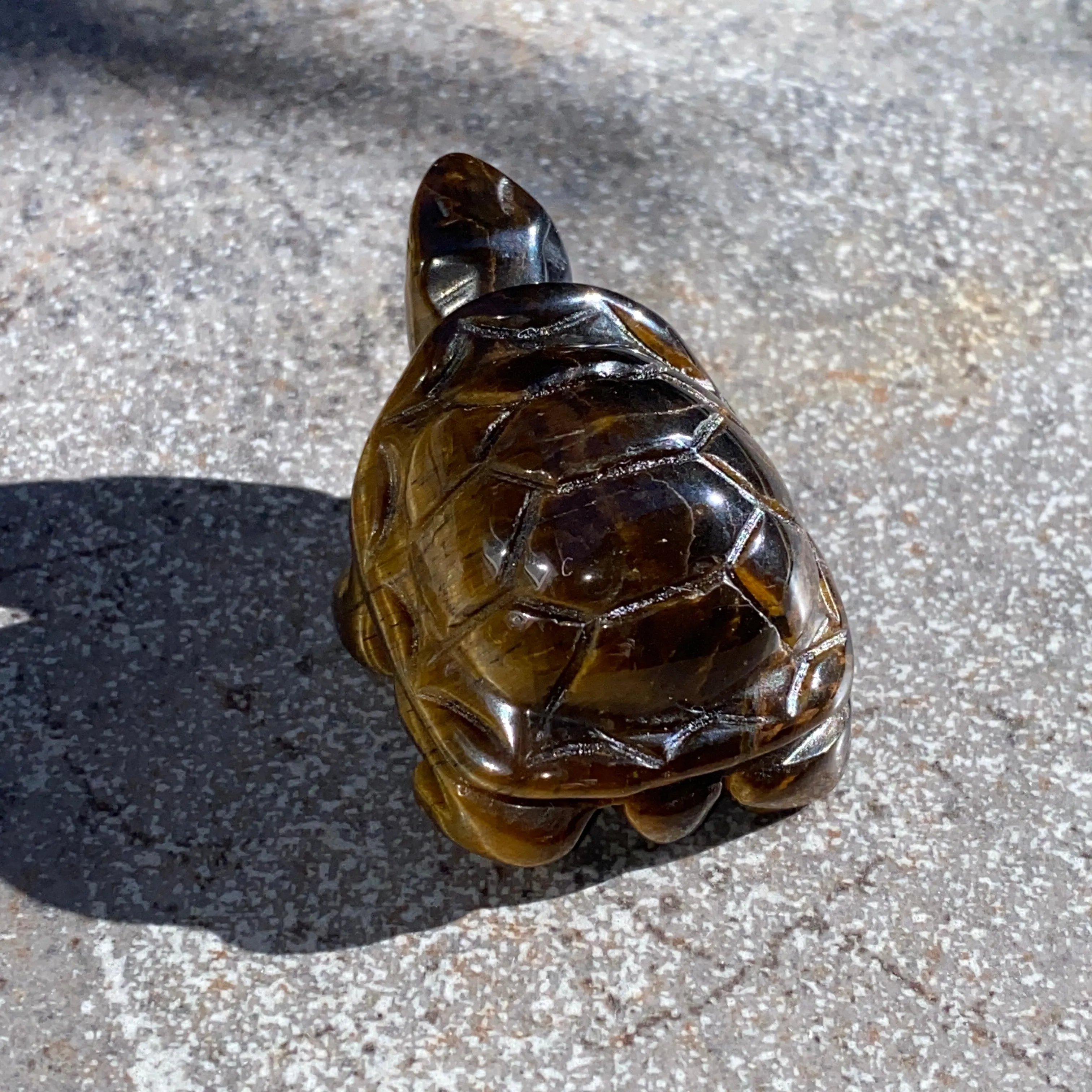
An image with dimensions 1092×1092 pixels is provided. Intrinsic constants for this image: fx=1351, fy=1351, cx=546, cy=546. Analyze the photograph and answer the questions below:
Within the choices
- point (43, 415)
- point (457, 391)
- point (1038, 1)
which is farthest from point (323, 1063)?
point (1038, 1)

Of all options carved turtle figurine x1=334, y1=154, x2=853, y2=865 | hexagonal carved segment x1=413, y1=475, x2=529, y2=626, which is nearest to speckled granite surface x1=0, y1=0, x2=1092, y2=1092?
carved turtle figurine x1=334, y1=154, x2=853, y2=865

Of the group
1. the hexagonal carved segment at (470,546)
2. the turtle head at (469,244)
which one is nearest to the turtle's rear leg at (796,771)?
the hexagonal carved segment at (470,546)

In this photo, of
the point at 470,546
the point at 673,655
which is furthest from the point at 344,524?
the point at 673,655

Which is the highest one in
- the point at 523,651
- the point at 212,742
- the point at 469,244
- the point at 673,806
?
the point at 469,244

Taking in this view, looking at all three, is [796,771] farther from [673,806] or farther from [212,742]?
[212,742]

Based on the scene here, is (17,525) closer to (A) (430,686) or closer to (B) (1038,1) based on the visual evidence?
(A) (430,686)
